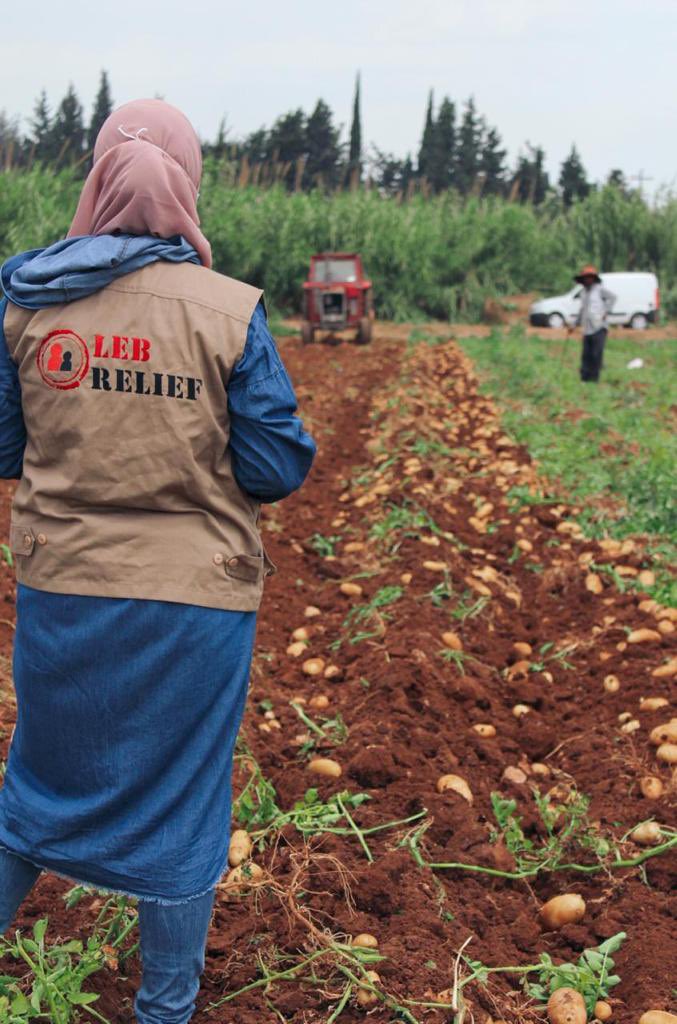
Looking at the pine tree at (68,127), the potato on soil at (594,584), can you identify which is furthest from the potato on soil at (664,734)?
the pine tree at (68,127)

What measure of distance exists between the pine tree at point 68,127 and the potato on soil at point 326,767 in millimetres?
27932

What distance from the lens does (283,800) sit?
312 centimetres

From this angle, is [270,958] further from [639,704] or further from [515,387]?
[515,387]

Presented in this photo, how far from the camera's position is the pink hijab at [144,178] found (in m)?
Answer: 1.75

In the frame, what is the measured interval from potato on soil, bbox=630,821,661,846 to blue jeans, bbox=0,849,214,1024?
151cm

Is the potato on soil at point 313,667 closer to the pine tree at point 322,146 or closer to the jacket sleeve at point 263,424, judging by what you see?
the jacket sleeve at point 263,424

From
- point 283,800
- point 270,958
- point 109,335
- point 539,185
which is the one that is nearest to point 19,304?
point 109,335

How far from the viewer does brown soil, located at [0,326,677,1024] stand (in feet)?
7.54

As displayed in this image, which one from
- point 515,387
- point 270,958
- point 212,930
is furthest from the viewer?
point 515,387

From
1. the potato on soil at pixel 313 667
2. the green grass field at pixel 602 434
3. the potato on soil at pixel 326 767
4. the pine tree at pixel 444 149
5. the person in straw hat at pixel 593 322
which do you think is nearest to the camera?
the potato on soil at pixel 326 767

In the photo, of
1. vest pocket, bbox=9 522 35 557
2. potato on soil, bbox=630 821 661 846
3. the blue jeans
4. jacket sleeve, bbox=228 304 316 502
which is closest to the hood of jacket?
jacket sleeve, bbox=228 304 316 502

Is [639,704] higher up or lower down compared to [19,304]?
lower down

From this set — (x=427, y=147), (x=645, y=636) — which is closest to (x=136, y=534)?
(x=645, y=636)

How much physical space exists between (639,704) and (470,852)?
4.08ft
